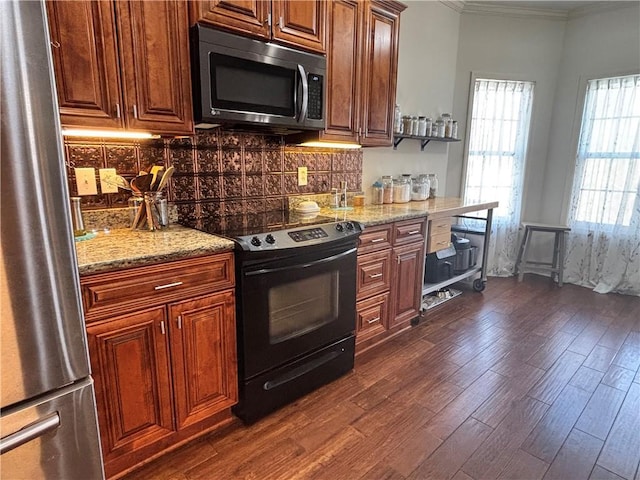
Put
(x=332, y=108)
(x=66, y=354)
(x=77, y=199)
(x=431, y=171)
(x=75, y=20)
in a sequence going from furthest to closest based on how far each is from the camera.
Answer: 1. (x=431, y=171)
2. (x=332, y=108)
3. (x=77, y=199)
4. (x=75, y=20)
5. (x=66, y=354)

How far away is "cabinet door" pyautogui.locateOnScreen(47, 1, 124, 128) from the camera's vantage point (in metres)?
1.35

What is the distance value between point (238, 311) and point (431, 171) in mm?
2913

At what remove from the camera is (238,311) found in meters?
1.65

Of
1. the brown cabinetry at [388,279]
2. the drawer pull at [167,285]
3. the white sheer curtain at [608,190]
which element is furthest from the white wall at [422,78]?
the drawer pull at [167,285]

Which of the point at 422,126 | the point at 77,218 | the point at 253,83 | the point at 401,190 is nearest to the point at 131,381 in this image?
the point at 77,218

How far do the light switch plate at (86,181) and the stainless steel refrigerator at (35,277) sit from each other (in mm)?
1028

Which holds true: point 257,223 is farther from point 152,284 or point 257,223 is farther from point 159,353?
point 159,353

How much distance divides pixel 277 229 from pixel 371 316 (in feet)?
3.36

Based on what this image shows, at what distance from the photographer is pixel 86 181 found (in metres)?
1.68

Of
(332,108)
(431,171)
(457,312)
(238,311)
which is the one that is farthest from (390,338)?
(431,171)

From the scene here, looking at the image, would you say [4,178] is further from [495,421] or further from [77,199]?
[495,421]

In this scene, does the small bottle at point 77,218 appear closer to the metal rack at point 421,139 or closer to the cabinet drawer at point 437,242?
the cabinet drawer at point 437,242

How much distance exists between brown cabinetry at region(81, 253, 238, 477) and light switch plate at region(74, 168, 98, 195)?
2.09ft

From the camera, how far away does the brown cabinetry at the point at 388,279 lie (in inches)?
91.5
